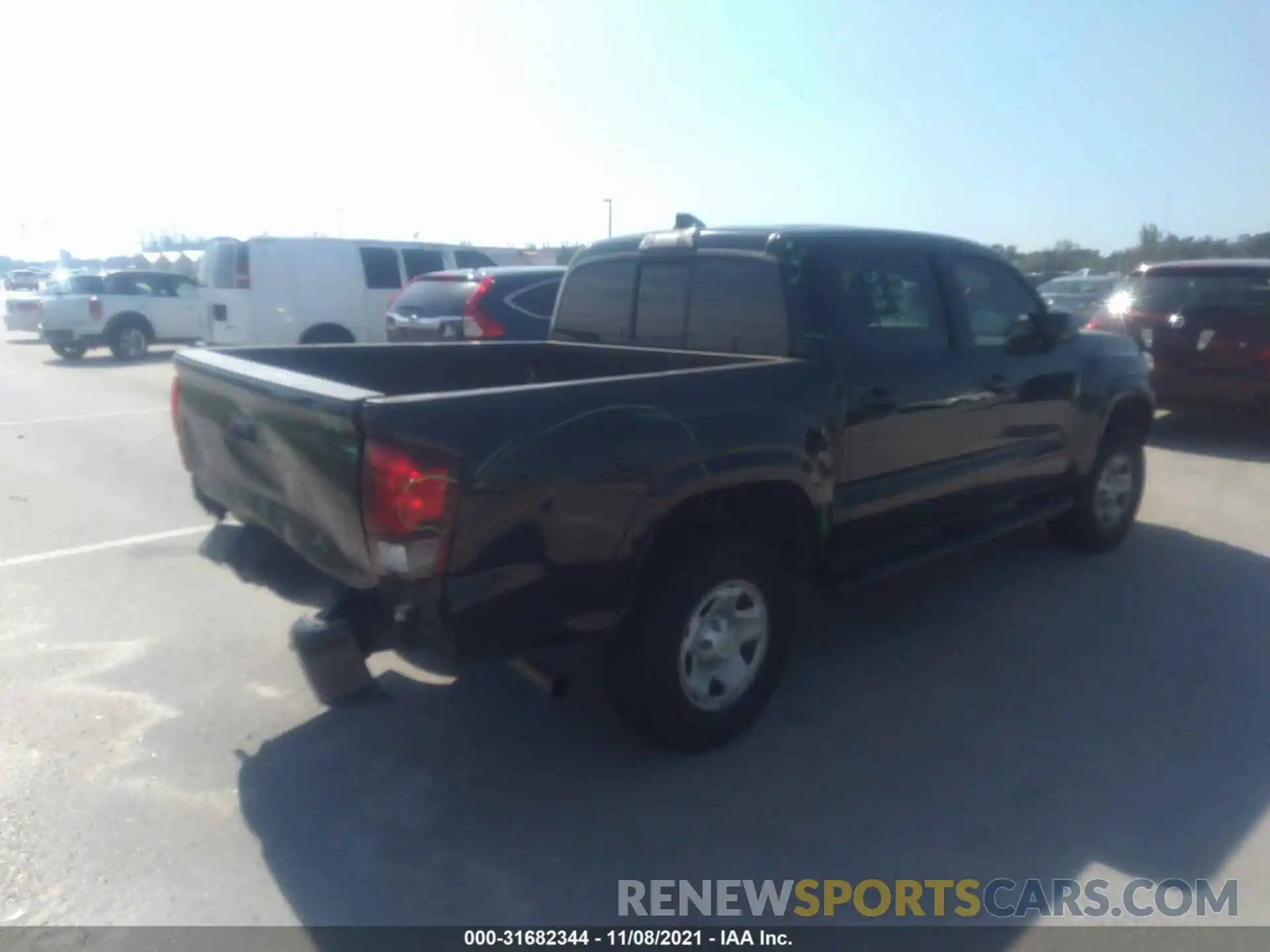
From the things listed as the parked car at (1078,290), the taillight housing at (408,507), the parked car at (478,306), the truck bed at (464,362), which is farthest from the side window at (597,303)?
the parked car at (1078,290)

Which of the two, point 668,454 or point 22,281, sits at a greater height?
point 668,454

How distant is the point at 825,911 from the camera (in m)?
3.14

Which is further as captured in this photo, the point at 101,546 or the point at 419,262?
the point at 419,262

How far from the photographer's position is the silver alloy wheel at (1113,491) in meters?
6.35

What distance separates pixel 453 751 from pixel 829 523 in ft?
5.84

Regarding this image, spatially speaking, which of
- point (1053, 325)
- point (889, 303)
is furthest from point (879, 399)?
point (1053, 325)

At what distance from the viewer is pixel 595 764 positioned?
12.9ft

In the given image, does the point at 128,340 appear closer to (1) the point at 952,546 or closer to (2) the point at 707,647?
(1) the point at 952,546

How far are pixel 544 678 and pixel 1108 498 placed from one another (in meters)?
4.39

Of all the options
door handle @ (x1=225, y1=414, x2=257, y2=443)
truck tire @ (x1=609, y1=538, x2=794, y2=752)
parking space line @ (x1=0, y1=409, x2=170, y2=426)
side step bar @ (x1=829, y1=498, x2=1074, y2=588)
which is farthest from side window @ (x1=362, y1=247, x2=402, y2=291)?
truck tire @ (x1=609, y1=538, x2=794, y2=752)

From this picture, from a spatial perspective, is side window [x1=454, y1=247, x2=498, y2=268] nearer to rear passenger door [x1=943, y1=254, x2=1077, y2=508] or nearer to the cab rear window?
the cab rear window

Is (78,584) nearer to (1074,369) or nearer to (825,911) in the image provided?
(825,911)

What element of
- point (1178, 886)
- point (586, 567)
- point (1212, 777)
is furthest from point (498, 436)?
point (1212, 777)

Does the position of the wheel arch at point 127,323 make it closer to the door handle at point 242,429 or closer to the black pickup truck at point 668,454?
the black pickup truck at point 668,454
